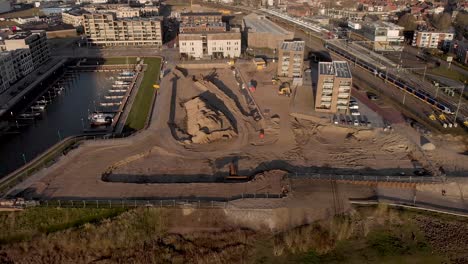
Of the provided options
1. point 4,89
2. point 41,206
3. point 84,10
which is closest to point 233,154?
point 41,206

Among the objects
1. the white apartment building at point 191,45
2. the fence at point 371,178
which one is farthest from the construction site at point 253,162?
→ the white apartment building at point 191,45

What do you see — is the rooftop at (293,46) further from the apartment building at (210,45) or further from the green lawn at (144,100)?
the green lawn at (144,100)

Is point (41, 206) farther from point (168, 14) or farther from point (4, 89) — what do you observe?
point (168, 14)

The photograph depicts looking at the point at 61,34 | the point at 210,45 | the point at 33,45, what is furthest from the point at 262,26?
the point at 33,45

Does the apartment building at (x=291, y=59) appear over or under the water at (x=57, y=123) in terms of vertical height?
over

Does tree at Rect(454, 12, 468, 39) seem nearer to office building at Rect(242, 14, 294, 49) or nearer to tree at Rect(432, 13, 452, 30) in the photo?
tree at Rect(432, 13, 452, 30)

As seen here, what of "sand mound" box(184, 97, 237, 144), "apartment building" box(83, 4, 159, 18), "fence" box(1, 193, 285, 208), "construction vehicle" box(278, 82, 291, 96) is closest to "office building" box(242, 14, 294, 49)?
"construction vehicle" box(278, 82, 291, 96)
